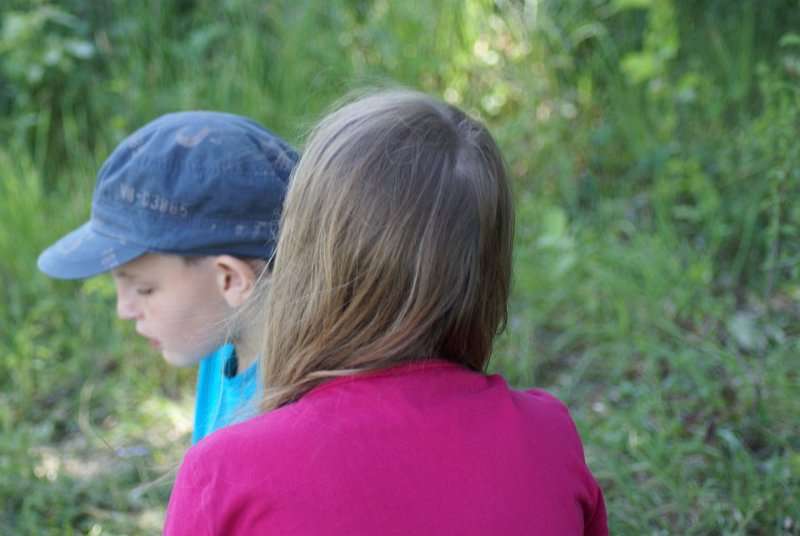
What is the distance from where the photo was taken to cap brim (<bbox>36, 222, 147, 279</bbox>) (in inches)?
69.9

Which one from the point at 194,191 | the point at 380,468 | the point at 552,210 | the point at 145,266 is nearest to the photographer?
the point at 380,468

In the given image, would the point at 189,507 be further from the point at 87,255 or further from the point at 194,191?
the point at 87,255

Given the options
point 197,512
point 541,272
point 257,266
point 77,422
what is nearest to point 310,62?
point 541,272

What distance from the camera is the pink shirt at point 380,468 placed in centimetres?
115

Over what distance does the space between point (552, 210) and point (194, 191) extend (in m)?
1.95

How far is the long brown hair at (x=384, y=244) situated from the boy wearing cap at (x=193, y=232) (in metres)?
0.38

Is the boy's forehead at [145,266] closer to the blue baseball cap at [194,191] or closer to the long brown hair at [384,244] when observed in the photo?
the blue baseball cap at [194,191]

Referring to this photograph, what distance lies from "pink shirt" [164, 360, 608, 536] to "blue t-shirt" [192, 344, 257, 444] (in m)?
0.27

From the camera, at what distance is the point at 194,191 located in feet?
5.55

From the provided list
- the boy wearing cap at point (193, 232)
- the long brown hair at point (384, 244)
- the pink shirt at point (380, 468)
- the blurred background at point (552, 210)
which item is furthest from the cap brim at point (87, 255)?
the pink shirt at point (380, 468)

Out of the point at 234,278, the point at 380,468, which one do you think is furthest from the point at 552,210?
the point at 380,468

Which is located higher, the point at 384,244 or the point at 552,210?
the point at 384,244

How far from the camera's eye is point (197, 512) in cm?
118

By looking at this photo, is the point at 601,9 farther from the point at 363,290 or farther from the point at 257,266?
the point at 363,290
